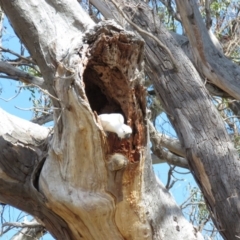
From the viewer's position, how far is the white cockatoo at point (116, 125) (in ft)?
6.51

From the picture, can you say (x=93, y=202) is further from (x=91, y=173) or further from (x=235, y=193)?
(x=235, y=193)

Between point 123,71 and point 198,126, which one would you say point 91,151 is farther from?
point 198,126

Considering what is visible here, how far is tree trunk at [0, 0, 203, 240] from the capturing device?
206 cm

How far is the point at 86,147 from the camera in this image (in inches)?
81.0

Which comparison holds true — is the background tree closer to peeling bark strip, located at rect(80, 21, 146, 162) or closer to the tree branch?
peeling bark strip, located at rect(80, 21, 146, 162)

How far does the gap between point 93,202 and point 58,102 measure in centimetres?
40

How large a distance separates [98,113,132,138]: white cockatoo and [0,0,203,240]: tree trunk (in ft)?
0.09

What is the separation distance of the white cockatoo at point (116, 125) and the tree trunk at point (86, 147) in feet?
0.09

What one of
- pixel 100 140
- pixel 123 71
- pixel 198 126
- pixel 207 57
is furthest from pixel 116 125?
pixel 207 57

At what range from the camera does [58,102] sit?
2.17m

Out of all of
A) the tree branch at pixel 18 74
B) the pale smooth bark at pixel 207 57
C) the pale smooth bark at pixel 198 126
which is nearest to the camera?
the pale smooth bark at pixel 198 126

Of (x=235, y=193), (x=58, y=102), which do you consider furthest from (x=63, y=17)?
(x=235, y=193)

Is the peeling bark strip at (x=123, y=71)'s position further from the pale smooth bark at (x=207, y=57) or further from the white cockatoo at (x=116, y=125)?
the pale smooth bark at (x=207, y=57)

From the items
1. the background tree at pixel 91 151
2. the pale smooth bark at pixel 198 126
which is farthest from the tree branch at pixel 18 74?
the background tree at pixel 91 151
